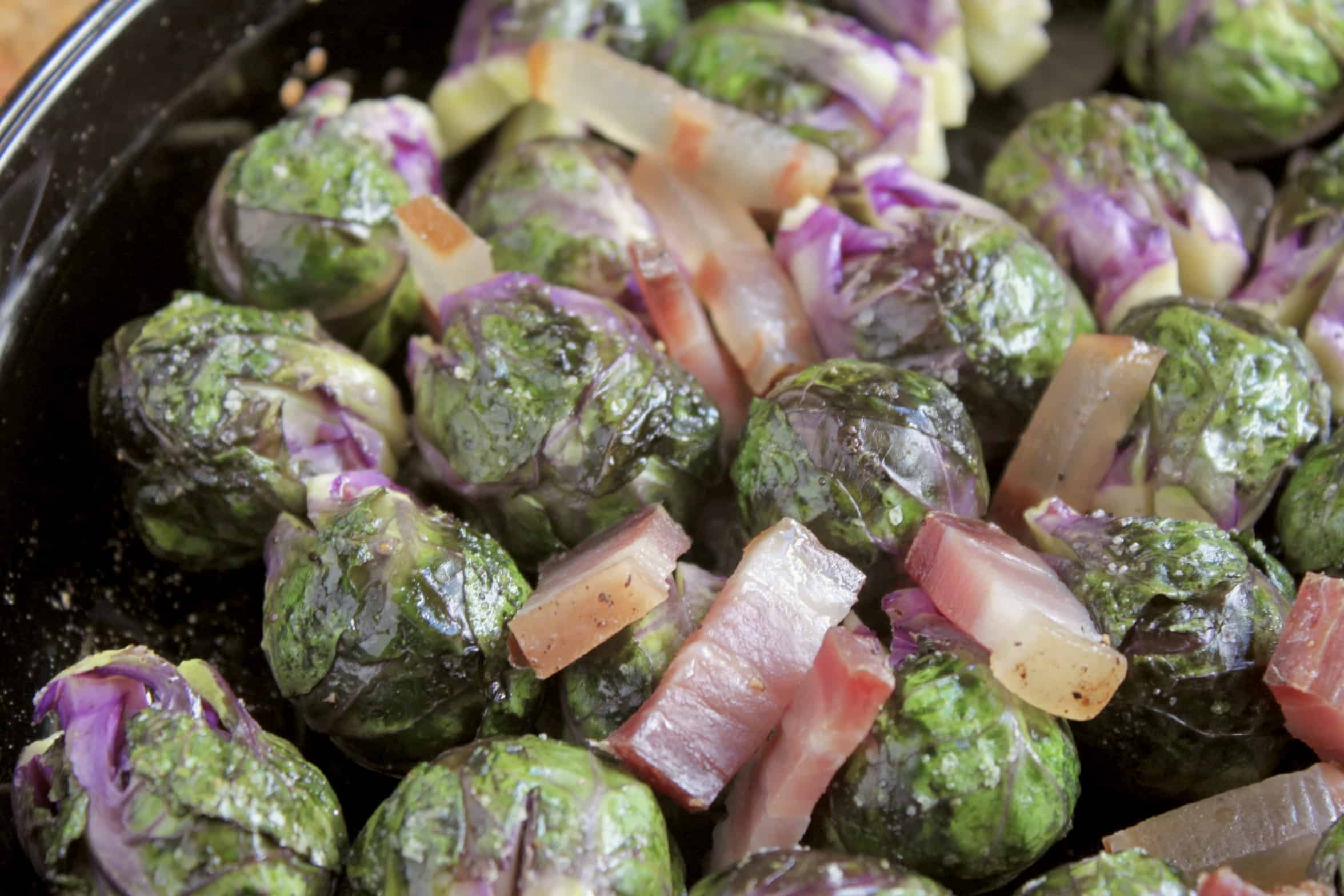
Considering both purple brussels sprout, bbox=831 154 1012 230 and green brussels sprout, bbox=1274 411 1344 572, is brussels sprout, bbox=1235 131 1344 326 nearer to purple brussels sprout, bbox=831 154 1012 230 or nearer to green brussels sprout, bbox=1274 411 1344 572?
green brussels sprout, bbox=1274 411 1344 572

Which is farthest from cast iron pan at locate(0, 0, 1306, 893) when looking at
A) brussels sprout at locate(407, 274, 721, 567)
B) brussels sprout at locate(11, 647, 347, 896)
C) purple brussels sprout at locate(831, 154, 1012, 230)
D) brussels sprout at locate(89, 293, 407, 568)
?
purple brussels sprout at locate(831, 154, 1012, 230)

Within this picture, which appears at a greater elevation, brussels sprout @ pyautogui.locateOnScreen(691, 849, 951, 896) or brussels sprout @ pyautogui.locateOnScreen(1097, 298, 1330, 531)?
brussels sprout @ pyautogui.locateOnScreen(1097, 298, 1330, 531)

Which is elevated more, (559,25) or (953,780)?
(559,25)

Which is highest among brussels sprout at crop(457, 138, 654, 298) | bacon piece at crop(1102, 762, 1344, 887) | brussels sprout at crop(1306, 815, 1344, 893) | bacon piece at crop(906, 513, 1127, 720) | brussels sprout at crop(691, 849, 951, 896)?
brussels sprout at crop(457, 138, 654, 298)

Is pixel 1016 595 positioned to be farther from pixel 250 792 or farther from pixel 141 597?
pixel 141 597

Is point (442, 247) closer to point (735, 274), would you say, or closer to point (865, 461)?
point (735, 274)

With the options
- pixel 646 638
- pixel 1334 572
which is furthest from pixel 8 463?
pixel 1334 572

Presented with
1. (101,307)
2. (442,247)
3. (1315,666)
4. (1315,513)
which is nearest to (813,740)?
(1315,666)
